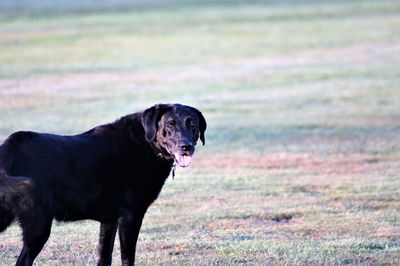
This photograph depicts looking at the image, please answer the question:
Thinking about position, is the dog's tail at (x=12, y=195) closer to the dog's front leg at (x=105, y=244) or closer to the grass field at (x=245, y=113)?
the dog's front leg at (x=105, y=244)

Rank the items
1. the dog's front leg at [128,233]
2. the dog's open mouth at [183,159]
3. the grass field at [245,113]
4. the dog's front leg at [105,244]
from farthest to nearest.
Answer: the grass field at [245,113] < the dog's front leg at [105,244] < the dog's open mouth at [183,159] < the dog's front leg at [128,233]

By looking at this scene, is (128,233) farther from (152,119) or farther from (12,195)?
(12,195)

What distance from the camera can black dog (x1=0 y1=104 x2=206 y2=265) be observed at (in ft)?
30.0

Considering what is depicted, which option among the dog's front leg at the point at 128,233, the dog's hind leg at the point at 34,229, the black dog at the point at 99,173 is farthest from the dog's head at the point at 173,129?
the dog's hind leg at the point at 34,229

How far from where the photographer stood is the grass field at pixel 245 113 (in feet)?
40.4

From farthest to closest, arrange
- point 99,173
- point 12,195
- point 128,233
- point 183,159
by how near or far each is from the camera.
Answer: point 183,159
point 128,233
point 99,173
point 12,195

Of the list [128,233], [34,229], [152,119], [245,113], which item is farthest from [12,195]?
[245,113]

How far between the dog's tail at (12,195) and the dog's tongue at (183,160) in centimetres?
146

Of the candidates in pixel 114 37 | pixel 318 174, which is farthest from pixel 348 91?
pixel 114 37

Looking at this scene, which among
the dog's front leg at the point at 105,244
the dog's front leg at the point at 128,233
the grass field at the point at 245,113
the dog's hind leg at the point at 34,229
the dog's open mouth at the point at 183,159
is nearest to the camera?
the dog's hind leg at the point at 34,229

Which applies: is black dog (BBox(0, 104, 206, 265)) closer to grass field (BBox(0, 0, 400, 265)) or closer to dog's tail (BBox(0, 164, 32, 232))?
dog's tail (BBox(0, 164, 32, 232))

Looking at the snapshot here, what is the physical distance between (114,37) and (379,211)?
1480 inches

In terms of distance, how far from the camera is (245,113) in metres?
26.8

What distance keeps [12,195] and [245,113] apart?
58.8ft
